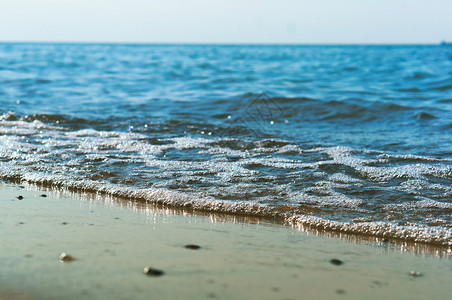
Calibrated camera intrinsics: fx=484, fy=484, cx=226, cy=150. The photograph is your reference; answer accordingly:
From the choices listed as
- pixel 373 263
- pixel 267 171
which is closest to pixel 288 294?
pixel 373 263

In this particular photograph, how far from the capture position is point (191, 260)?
241cm

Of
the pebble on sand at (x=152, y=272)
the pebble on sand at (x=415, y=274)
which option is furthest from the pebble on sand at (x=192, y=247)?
the pebble on sand at (x=415, y=274)

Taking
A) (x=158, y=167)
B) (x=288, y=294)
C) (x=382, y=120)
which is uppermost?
(x=382, y=120)

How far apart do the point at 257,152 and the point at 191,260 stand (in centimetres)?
314

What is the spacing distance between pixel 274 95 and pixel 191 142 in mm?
5489

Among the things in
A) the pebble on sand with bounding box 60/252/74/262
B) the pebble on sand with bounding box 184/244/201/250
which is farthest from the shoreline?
the pebble on sand with bounding box 60/252/74/262

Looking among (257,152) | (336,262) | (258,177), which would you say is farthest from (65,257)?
(257,152)

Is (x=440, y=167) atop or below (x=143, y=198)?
atop

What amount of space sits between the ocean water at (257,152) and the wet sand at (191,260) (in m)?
0.37

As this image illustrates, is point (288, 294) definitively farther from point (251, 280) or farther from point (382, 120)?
point (382, 120)

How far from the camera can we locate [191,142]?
235 inches

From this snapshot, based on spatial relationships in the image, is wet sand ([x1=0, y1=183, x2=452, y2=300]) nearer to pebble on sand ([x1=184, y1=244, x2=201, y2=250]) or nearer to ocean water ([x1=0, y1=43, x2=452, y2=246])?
pebble on sand ([x1=184, y1=244, x2=201, y2=250])

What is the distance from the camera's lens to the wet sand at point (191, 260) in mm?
2082

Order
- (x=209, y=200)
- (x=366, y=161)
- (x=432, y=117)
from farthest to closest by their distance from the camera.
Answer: (x=432, y=117), (x=366, y=161), (x=209, y=200)
